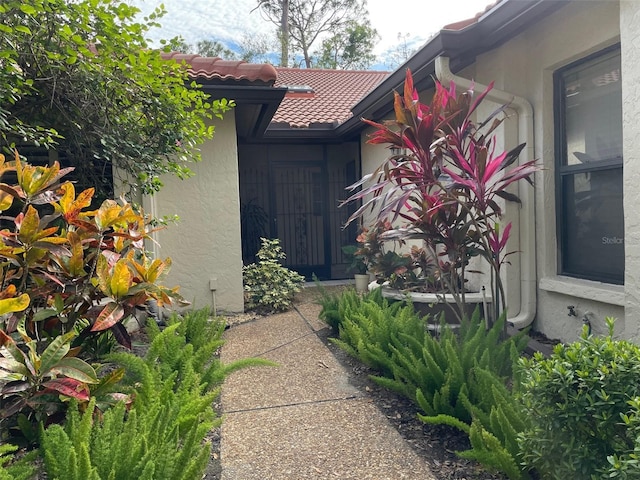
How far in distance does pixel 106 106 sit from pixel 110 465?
10.4 ft

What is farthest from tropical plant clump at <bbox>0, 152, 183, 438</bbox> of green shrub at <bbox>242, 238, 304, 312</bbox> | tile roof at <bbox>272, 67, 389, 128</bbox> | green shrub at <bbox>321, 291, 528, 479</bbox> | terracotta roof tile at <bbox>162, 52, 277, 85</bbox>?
tile roof at <bbox>272, 67, 389, 128</bbox>

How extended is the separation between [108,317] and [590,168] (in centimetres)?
365

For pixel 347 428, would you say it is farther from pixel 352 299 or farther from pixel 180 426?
pixel 352 299

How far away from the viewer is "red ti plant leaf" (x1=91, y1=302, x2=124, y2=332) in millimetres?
2238

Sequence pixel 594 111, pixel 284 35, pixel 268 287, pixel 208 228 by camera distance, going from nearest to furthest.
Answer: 1. pixel 594 111
2. pixel 208 228
3. pixel 268 287
4. pixel 284 35

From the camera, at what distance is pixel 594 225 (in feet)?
12.7

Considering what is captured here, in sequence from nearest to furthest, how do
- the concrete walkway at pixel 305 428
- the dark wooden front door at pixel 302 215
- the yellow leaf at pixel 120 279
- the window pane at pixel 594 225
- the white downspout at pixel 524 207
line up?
1. the yellow leaf at pixel 120 279
2. the concrete walkway at pixel 305 428
3. the window pane at pixel 594 225
4. the white downspout at pixel 524 207
5. the dark wooden front door at pixel 302 215

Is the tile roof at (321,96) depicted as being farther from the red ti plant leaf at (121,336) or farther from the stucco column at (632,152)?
the red ti plant leaf at (121,336)

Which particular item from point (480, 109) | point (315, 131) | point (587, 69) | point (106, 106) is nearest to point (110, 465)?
point (106, 106)

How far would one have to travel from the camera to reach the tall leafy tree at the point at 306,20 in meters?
20.5

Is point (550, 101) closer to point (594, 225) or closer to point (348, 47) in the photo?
point (594, 225)

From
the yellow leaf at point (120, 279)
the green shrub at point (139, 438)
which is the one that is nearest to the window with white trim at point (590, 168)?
the green shrub at point (139, 438)

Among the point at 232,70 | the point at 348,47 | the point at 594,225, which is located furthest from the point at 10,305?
the point at 348,47

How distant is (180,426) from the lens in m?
2.14
